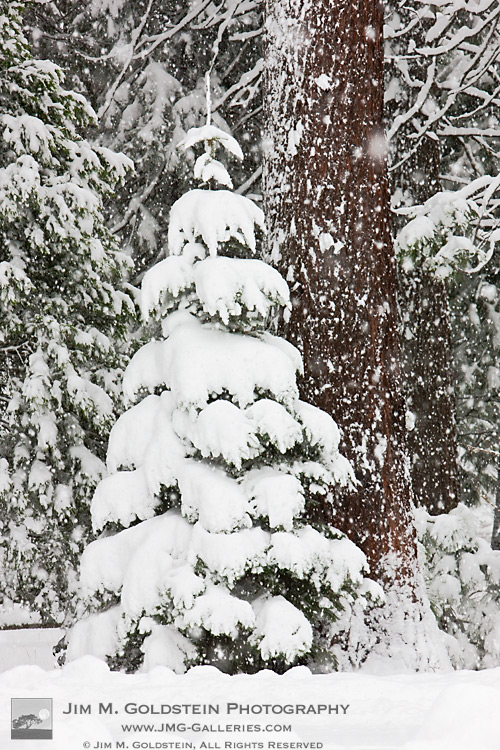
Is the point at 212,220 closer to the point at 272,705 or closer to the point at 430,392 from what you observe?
the point at 272,705


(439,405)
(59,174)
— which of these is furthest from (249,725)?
(59,174)

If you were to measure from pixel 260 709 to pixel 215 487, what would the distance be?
51.1 inches

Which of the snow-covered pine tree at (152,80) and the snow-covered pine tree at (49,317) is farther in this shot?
the snow-covered pine tree at (152,80)

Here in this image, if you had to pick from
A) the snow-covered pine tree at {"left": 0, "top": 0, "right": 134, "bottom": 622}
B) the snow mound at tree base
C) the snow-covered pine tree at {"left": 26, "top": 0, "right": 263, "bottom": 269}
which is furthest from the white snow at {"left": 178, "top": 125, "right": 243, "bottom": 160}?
the snow-covered pine tree at {"left": 26, "top": 0, "right": 263, "bottom": 269}

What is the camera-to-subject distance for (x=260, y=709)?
110 inches

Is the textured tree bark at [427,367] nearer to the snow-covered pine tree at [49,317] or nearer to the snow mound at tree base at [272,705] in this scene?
the snow-covered pine tree at [49,317]

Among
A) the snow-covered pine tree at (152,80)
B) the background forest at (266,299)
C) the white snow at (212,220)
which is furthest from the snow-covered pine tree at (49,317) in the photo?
the white snow at (212,220)

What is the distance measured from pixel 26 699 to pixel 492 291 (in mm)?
9646

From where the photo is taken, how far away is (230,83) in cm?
981

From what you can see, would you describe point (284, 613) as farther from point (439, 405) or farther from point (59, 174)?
point (59, 174)

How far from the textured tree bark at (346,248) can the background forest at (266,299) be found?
1cm

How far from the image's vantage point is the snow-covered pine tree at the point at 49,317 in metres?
7.57

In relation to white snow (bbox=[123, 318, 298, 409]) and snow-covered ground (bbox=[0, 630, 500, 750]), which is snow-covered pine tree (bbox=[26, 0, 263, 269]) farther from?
snow-covered ground (bbox=[0, 630, 500, 750])

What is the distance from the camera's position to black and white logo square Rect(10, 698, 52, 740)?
240cm
